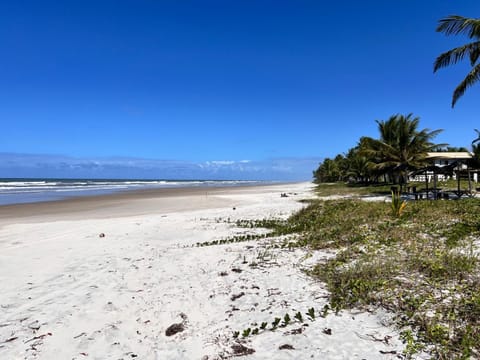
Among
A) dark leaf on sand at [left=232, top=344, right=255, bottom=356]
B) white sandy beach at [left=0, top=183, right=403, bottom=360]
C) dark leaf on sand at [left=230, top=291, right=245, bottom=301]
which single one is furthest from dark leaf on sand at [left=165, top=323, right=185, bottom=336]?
dark leaf on sand at [left=230, top=291, right=245, bottom=301]

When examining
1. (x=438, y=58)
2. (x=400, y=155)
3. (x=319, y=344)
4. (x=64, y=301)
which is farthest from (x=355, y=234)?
(x=400, y=155)

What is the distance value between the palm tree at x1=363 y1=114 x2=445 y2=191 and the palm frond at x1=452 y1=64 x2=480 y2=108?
9815 mm

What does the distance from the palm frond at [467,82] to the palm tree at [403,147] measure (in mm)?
9815

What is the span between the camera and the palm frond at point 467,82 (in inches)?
496

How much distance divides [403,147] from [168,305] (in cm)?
2460

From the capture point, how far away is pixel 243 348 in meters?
3.26

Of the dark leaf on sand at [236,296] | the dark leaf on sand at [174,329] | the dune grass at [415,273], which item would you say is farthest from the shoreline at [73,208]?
the dark leaf on sand at [174,329]

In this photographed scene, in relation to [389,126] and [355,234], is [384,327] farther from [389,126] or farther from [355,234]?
[389,126]

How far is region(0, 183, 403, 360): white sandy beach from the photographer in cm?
331

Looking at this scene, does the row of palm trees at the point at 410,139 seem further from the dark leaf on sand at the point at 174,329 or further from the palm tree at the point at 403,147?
the dark leaf on sand at the point at 174,329

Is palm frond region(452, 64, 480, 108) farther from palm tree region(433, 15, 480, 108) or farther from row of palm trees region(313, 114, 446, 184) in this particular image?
row of palm trees region(313, 114, 446, 184)

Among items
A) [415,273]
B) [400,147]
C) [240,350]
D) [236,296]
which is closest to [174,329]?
[240,350]

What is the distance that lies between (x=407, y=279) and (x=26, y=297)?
6.16 m

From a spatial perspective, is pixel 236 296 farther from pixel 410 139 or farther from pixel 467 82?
pixel 410 139
